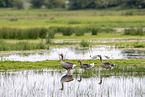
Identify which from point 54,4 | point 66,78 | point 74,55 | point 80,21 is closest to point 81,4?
point 54,4

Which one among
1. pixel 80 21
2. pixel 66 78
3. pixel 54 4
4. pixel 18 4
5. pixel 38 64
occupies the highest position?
pixel 66 78

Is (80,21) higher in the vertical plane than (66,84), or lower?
lower

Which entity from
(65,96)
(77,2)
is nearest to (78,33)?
(65,96)

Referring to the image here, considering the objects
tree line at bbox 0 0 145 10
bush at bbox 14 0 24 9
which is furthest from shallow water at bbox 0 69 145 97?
bush at bbox 14 0 24 9

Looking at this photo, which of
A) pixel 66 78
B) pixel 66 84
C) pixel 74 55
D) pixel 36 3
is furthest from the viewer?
pixel 36 3

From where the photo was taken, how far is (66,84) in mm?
13156

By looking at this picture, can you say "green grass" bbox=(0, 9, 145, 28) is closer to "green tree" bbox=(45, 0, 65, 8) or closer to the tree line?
the tree line

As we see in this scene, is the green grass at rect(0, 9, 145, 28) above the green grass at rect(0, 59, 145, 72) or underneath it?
underneath

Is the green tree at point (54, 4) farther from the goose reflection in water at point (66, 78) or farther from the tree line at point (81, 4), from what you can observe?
the goose reflection in water at point (66, 78)

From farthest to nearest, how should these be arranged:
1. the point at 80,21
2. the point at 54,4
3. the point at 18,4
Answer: the point at 54,4 < the point at 18,4 < the point at 80,21

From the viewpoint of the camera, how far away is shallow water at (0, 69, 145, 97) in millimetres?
11688

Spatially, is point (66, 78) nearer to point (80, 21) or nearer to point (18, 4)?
point (80, 21)

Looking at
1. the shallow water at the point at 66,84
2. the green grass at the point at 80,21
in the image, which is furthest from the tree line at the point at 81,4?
the shallow water at the point at 66,84

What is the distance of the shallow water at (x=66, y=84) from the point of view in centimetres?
1169
